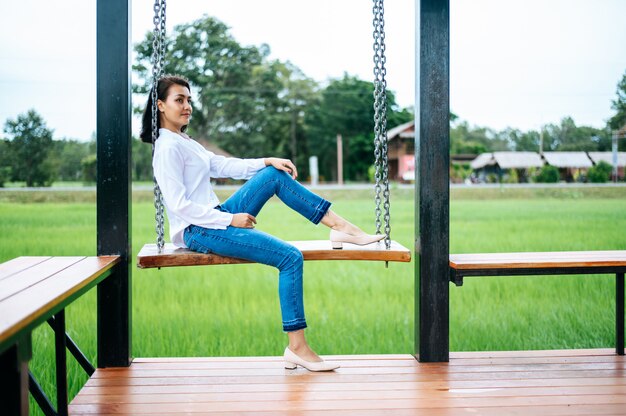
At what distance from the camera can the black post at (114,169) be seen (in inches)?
122

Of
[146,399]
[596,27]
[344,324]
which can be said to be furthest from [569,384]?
[596,27]

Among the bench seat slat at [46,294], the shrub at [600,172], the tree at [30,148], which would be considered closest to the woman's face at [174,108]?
the bench seat slat at [46,294]

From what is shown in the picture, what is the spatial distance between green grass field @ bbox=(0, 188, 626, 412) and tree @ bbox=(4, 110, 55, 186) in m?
1.25

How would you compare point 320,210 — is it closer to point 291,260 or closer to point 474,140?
point 291,260

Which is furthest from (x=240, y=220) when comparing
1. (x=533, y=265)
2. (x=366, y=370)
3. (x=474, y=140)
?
(x=474, y=140)

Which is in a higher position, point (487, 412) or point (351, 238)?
point (351, 238)

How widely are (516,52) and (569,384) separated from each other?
10897 millimetres

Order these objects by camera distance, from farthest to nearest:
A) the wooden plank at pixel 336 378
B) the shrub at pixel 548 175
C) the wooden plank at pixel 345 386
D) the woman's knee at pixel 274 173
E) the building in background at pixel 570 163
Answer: the shrub at pixel 548 175
the building in background at pixel 570 163
the woman's knee at pixel 274 173
the wooden plank at pixel 336 378
the wooden plank at pixel 345 386

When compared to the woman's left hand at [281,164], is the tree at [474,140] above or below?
above

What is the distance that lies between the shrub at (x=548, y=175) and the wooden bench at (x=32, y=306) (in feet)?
38.8

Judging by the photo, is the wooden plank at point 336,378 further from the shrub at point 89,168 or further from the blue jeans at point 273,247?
the shrub at point 89,168

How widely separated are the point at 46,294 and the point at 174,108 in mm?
1220

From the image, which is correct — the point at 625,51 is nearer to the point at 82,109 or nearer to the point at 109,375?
the point at 82,109

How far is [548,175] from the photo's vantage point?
13.8 m
